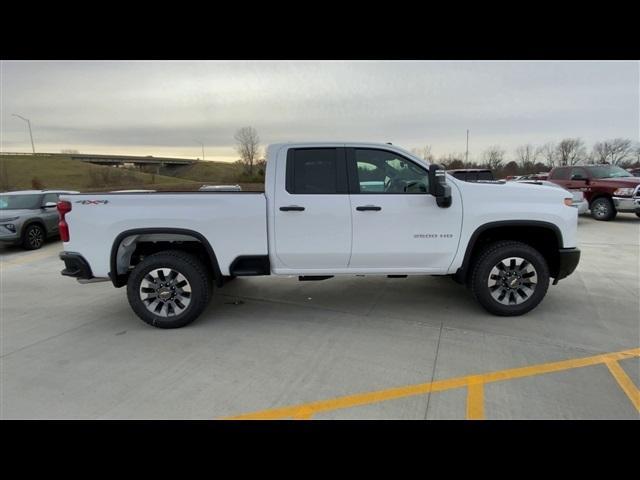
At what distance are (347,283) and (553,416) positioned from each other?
351cm

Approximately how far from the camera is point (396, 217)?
402 centimetres

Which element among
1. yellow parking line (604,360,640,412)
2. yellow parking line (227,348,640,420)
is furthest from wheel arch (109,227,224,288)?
yellow parking line (604,360,640,412)

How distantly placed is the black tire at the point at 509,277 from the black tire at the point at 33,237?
10.8 meters

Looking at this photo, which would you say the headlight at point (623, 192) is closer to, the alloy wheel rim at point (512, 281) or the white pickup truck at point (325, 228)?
the white pickup truck at point (325, 228)

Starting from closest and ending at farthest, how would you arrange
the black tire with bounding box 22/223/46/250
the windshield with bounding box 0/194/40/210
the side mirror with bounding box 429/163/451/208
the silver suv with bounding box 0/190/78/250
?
1. the side mirror with bounding box 429/163/451/208
2. the silver suv with bounding box 0/190/78/250
3. the black tire with bounding box 22/223/46/250
4. the windshield with bounding box 0/194/40/210

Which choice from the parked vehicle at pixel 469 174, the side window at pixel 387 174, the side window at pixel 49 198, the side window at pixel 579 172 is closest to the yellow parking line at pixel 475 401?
the side window at pixel 387 174

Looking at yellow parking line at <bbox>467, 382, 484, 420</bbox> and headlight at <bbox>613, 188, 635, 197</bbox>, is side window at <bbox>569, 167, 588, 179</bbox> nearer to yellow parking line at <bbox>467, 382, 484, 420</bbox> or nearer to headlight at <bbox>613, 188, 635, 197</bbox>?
headlight at <bbox>613, 188, 635, 197</bbox>

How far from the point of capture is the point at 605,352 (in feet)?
11.3

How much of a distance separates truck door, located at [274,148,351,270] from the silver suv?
8.97 m

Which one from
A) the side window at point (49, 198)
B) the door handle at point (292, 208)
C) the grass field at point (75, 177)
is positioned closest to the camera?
the door handle at point (292, 208)

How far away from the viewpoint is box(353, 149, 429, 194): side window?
4070mm

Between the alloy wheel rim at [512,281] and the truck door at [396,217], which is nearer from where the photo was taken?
the truck door at [396,217]

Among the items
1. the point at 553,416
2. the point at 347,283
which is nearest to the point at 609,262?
the point at 347,283

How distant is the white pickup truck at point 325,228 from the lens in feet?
13.1
